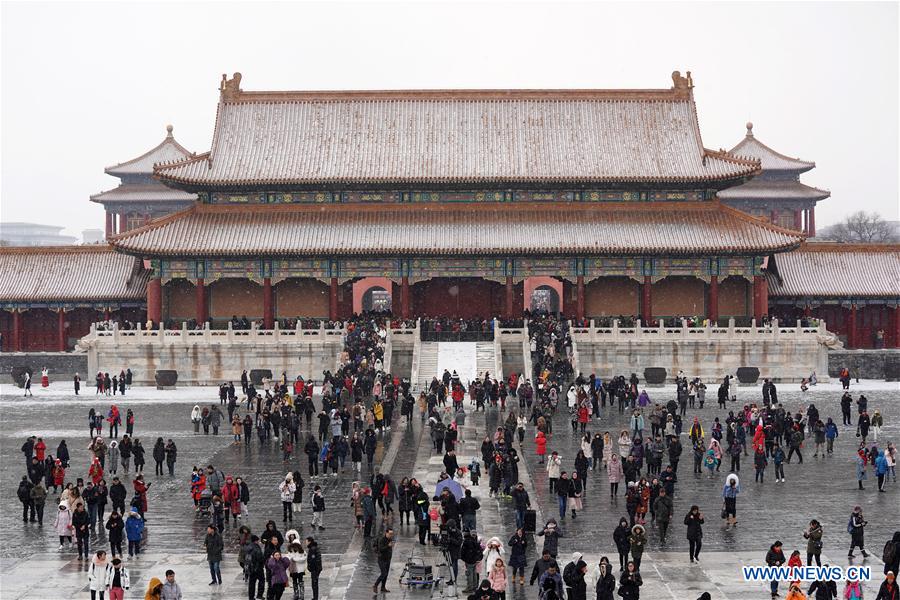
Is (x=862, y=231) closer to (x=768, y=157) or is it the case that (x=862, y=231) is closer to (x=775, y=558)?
(x=768, y=157)

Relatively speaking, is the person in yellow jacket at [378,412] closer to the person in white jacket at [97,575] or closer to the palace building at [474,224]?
the person in white jacket at [97,575]

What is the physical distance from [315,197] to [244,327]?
887cm

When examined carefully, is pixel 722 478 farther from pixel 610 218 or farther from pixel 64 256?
pixel 64 256

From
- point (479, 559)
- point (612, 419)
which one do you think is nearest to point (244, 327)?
point (612, 419)

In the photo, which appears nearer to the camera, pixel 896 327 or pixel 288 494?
pixel 288 494

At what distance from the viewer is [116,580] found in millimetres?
21359

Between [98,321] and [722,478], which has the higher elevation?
[98,321]

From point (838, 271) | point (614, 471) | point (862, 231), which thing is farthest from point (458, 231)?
point (862, 231)

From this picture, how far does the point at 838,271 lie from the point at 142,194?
6037 centimetres

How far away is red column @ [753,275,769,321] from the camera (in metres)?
63.5

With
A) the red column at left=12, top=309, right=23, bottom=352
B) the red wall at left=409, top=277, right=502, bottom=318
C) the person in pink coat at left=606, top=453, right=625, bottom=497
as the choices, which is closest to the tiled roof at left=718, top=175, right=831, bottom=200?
the red wall at left=409, top=277, right=502, bottom=318

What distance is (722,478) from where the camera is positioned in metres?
33.8

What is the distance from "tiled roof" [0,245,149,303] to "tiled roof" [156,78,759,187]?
668cm

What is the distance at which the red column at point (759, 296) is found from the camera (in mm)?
→ 63469
